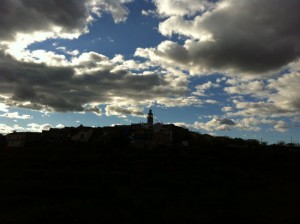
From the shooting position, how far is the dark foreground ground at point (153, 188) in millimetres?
23938

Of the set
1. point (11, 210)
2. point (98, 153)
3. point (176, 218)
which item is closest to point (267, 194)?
point (176, 218)

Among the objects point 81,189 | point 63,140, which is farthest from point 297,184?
point 63,140

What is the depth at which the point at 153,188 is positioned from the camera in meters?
36.9

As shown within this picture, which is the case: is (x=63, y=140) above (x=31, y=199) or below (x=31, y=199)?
above

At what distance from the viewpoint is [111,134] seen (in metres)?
97.3

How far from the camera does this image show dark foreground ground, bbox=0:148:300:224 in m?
23.9

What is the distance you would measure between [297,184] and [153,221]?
2838cm

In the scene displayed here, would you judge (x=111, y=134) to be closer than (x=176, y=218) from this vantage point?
No

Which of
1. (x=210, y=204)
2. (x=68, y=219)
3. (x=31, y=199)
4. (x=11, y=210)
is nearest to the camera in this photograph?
(x=68, y=219)

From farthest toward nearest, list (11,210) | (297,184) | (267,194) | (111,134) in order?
(111,134) → (297,184) → (267,194) → (11,210)

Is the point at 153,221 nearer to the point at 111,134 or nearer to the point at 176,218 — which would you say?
the point at 176,218

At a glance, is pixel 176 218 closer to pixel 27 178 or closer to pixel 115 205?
pixel 115 205

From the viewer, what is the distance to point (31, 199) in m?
30.8

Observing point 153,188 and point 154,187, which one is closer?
point 153,188
